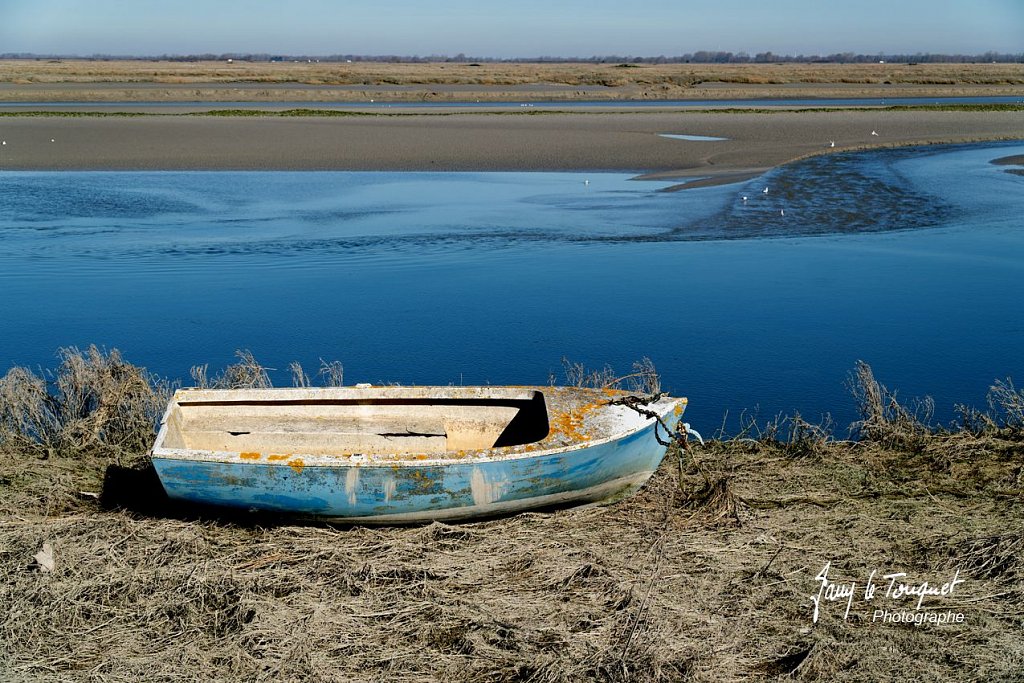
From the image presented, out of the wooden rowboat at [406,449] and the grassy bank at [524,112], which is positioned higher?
the grassy bank at [524,112]

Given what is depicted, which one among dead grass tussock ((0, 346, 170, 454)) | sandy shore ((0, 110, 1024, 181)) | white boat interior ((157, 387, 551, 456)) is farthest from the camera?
sandy shore ((0, 110, 1024, 181))

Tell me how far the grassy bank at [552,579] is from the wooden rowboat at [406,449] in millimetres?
230

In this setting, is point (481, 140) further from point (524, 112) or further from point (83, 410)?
point (83, 410)

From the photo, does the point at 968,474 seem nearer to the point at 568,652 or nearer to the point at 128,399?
the point at 568,652

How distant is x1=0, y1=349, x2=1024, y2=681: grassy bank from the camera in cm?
505

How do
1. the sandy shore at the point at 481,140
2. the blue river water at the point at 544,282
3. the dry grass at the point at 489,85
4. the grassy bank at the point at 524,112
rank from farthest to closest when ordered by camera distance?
the dry grass at the point at 489,85 → the grassy bank at the point at 524,112 → the sandy shore at the point at 481,140 → the blue river water at the point at 544,282

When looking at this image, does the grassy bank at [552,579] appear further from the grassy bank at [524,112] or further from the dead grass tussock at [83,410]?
the grassy bank at [524,112]

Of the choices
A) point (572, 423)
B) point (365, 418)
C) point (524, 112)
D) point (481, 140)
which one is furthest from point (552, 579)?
point (524, 112)

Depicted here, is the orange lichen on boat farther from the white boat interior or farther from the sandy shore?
the sandy shore

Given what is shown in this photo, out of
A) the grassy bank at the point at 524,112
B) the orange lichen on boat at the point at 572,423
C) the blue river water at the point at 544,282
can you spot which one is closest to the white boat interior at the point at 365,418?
the orange lichen on boat at the point at 572,423

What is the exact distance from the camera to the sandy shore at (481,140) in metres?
26.3

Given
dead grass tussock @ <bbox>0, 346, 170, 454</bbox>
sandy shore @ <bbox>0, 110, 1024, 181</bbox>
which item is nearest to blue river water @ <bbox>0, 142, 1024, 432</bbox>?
dead grass tussock @ <bbox>0, 346, 170, 454</bbox>

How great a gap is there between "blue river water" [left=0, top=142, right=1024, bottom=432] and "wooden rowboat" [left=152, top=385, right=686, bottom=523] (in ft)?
7.78

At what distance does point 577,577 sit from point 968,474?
11.4 ft
